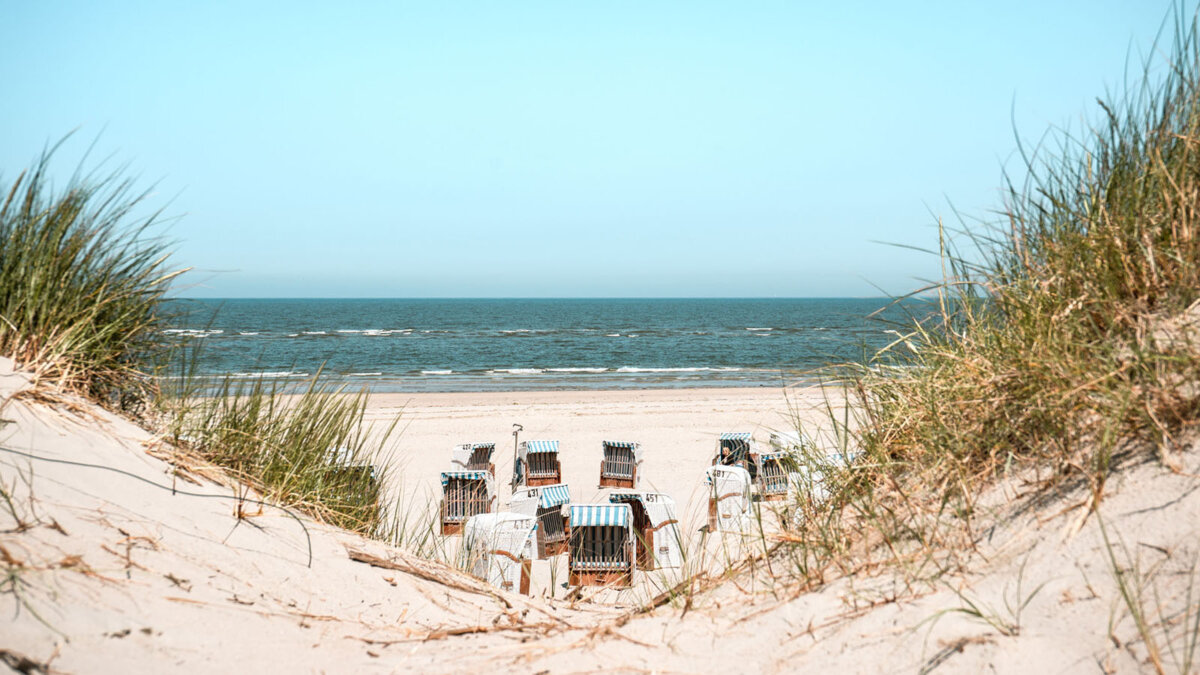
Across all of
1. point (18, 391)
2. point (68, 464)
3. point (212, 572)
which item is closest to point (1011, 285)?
point (212, 572)

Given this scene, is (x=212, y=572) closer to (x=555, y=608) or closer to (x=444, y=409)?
(x=555, y=608)

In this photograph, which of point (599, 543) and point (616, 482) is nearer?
point (599, 543)

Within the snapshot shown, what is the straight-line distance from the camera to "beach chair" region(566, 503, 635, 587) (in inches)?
256

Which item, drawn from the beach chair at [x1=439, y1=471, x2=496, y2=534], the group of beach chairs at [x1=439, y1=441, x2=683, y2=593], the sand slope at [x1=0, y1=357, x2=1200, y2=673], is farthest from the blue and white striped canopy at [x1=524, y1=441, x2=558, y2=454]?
the sand slope at [x1=0, y1=357, x2=1200, y2=673]

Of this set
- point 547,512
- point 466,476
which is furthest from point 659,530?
point 466,476

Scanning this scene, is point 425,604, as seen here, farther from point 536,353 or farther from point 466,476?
point 536,353

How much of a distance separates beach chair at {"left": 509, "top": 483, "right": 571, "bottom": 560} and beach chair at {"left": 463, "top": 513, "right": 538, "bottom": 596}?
1.00 meters

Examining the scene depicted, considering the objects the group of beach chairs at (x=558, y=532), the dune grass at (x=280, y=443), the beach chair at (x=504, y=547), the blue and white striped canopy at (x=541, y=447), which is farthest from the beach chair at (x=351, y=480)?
the blue and white striped canopy at (x=541, y=447)

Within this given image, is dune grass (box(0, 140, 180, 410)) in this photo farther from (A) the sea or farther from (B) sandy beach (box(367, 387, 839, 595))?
(A) the sea

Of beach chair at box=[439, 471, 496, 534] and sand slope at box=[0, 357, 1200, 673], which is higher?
sand slope at box=[0, 357, 1200, 673]

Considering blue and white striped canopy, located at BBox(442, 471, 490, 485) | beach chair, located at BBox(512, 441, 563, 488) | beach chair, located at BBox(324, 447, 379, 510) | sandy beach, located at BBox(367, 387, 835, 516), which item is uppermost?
beach chair, located at BBox(324, 447, 379, 510)

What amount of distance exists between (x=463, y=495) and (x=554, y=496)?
49.1 inches

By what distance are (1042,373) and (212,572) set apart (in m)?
2.48

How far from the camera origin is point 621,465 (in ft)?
37.3
